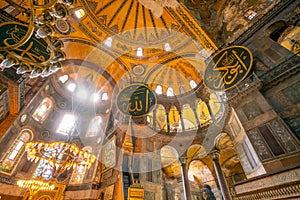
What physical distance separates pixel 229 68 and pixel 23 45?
→ 28.5ft

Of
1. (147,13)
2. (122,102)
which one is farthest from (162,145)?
(147,13)

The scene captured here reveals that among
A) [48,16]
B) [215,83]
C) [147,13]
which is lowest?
[48,16]

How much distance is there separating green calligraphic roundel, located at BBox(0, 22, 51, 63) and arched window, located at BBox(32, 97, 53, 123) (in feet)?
27.6

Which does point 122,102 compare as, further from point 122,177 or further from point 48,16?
point 48,16

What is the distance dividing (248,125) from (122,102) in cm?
685

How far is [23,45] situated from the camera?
4.60 m

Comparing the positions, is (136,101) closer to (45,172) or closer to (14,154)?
(45,172)

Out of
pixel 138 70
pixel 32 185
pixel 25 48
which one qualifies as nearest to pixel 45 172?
pixel 32 185

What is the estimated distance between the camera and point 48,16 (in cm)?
340

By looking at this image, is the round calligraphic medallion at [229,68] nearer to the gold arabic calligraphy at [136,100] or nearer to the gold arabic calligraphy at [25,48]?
the gold arabic calligraphy at [136,100]

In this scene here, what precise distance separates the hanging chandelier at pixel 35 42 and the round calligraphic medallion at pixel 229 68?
22.3 ft

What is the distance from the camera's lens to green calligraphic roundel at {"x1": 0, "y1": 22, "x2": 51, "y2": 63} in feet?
13.6

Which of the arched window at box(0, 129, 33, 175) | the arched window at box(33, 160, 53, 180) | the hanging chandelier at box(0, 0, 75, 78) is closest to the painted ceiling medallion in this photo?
the hanging chandelier at box(0, 0, 75, 78)

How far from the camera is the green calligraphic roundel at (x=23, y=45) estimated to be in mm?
4160
